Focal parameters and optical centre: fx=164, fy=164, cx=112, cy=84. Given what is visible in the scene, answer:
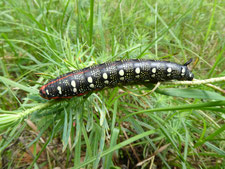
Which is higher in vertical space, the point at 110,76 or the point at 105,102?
the point at 110,76

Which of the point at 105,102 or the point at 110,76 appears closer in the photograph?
the point at 110,76

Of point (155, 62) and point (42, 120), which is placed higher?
point (155, 62)

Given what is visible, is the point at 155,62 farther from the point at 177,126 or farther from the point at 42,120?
the point at 42,120

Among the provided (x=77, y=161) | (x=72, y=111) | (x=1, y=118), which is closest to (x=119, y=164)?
(x=77, y=161)
